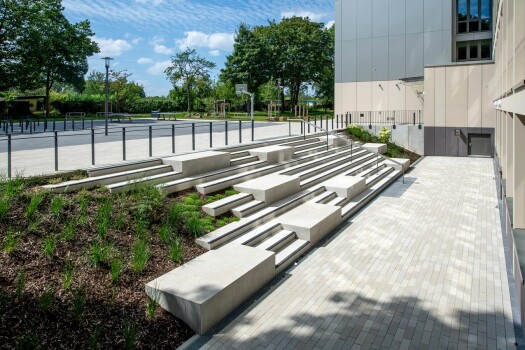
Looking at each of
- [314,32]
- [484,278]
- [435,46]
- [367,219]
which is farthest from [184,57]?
[484,278]

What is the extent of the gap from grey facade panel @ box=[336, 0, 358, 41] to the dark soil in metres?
32.6

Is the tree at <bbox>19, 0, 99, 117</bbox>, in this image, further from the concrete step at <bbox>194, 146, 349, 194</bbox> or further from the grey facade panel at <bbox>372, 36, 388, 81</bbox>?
the concrete step at <bbox>194, 146, 349, 194</bbox>

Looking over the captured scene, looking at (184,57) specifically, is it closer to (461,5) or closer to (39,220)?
(461,5)

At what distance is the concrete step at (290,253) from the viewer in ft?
29.2

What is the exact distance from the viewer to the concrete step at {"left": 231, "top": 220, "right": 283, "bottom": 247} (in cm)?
932

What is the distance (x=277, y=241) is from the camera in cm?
966

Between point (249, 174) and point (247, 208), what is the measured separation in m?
2.54

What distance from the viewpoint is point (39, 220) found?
7.55 m

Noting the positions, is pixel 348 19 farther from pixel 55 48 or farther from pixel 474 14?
pixel 55 48

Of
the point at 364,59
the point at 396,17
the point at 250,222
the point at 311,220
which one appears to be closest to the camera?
the point at 250,222

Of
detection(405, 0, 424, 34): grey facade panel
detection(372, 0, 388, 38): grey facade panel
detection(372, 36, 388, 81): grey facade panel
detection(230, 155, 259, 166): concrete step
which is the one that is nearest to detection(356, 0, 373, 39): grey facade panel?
detection(372, 0, 388, 38): grey facade panel

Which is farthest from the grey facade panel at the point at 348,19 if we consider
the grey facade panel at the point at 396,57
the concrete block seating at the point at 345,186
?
the concrete block seating at the point at 345,186

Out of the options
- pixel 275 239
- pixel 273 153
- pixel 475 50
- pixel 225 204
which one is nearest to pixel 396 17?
pixel 475 50

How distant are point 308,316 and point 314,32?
197ft
